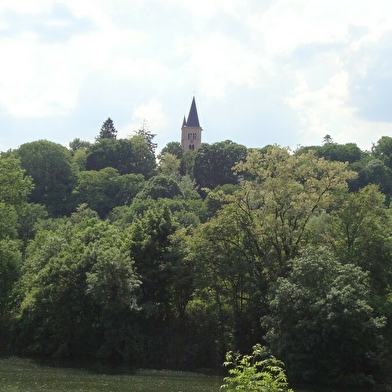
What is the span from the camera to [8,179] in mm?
51156

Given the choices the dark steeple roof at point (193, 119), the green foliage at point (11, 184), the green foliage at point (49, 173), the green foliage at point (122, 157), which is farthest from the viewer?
the dark steeple roof at point (193, 119)

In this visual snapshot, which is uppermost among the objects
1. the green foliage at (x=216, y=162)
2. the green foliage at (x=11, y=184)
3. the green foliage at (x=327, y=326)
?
the green foliage at (x=216, y=162)

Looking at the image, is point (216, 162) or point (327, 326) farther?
point (216, 162)

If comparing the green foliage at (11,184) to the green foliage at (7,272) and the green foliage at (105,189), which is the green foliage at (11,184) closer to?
the green foliage at (7,272)

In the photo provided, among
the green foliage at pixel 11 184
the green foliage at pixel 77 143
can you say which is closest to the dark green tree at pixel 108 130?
the green foliage at pixel 77 143

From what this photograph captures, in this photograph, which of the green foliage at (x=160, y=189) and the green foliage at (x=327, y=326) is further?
the green foliage at (x=160, y=189)

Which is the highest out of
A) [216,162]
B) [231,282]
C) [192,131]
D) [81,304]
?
[192,131]

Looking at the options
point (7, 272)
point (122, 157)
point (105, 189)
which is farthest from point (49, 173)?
point (7, 272)

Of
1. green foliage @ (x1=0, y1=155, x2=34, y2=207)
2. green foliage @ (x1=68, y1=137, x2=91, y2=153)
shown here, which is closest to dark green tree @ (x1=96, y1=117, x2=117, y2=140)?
green foliage @ (x1=68, y1=137, x2=91, y2=153)

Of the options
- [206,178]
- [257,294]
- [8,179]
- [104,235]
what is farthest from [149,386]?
[206,178]

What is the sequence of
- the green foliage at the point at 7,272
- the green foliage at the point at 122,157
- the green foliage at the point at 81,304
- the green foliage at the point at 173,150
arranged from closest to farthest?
the green foliage at the point at 81,304
the green foliage at the point at 7,272
the green foliage at the point at 122,157
the green foliage at the point at 173,150

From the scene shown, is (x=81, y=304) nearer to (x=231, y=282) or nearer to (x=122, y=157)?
(x=231, y=282)

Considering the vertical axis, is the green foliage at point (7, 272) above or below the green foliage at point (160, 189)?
below

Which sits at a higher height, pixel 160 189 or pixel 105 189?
pixel 105 189
